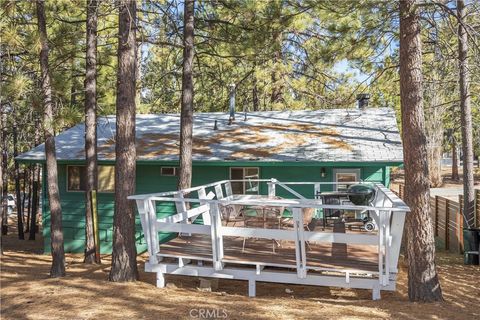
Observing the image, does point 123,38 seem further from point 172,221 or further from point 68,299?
point 68,299

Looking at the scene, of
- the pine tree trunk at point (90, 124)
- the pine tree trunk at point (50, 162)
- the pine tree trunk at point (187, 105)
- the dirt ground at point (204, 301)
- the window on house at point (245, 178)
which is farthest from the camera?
the window on house at point (245, 178)

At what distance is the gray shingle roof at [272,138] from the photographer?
11336 mm

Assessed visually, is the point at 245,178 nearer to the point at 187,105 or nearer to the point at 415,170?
the point at 187,105

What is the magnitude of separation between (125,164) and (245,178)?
17.3 ft

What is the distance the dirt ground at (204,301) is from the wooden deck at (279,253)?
0.50 m

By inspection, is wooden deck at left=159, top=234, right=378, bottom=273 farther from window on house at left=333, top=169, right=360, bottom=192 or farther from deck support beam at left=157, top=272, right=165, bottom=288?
window on house at left=333, top=169, right=360, bottom=192

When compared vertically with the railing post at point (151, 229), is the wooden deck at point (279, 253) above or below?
below

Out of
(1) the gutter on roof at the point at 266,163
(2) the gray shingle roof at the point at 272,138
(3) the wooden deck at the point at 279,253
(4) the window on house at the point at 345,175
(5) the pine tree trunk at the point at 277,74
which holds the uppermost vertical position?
(5) the pine tree trunk at the point at 277,74

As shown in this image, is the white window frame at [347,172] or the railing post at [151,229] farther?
the white window frame at [347,172]

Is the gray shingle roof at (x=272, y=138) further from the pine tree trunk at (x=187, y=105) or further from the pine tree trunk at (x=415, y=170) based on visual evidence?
the pine tree trunk at (x=415, y=170)

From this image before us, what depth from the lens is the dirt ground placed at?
536 centimetres

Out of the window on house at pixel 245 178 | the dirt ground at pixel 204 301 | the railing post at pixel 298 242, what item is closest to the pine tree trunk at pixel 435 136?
the window on house at pixel 245 178

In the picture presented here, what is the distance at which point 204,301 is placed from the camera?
231 inches

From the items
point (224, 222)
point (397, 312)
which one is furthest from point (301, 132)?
point (397, 312)
